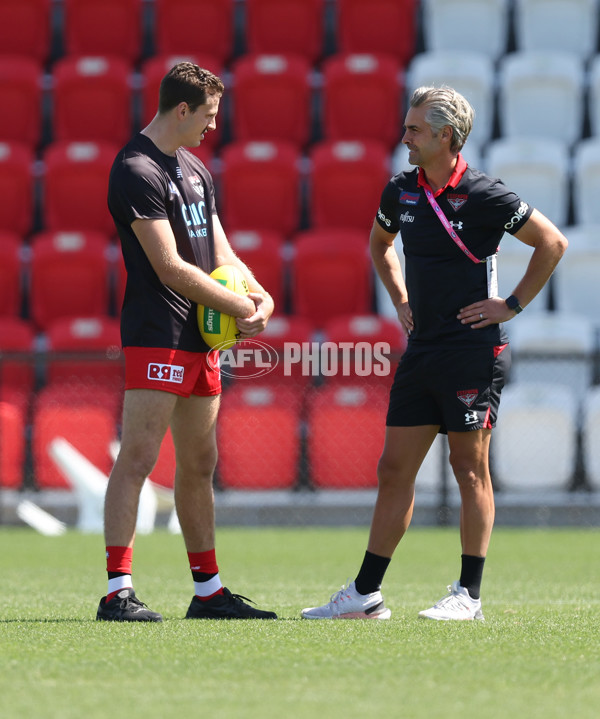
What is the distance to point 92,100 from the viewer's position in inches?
429

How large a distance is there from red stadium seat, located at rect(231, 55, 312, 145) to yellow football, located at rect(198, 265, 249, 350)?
22.2 feet

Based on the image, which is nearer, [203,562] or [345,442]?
[203,562]

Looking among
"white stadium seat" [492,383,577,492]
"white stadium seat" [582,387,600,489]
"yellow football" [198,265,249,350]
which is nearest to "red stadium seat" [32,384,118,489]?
"white stadium seat" [492,383,577,492]

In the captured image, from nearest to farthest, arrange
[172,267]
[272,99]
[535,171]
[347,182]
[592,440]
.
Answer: [172,267] < [592,440] < [535,171] < [347,182] < [272,99]

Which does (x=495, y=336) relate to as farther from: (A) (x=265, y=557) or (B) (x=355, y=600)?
(A) (x=265, y=557)

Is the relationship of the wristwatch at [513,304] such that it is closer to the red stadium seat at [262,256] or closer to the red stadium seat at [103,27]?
the red stadium seat at [262,256]

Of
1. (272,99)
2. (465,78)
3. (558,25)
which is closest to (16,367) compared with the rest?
(272,99)

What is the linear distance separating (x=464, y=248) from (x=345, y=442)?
4510 mm

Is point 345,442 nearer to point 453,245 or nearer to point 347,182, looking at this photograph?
point 347,182

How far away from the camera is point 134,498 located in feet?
13.5

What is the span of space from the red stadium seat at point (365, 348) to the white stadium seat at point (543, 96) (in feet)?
9.92

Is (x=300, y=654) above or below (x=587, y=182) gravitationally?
below

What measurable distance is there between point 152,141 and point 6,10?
320 inches

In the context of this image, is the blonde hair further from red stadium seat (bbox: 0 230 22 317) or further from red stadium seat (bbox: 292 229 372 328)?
red stadium seat (bbox: 0 230 22 317)
